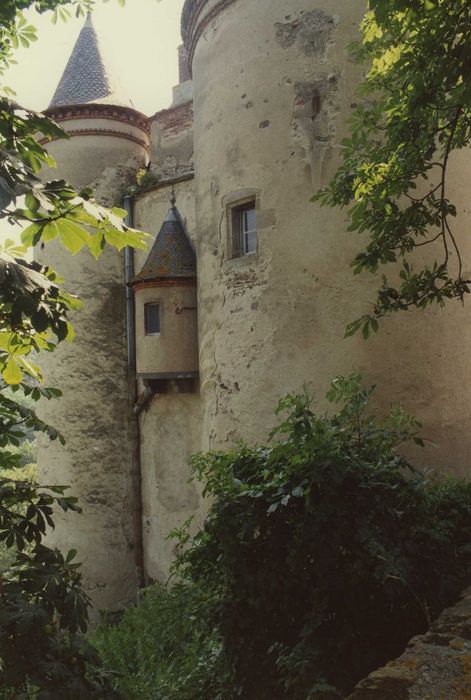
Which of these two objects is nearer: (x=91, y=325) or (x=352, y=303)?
(x=352, y=303)

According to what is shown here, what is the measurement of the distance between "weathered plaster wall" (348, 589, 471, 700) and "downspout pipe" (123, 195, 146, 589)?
8546 mm

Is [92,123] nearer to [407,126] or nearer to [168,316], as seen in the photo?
[168,316]

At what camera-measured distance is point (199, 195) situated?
8.77 m

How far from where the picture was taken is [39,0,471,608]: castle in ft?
22.9

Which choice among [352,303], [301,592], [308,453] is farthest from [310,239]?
[301,592]

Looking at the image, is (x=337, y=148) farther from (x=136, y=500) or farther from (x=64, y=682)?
(x=136, y=500)

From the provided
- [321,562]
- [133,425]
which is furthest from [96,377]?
[321,562]

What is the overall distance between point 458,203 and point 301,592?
5.11m

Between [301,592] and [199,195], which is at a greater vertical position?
[199,195]

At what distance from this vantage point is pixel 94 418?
1111 cm

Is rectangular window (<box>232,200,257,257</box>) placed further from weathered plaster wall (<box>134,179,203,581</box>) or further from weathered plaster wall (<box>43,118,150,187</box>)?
weathered plaster wall (<box>43,118,150,187</box>)

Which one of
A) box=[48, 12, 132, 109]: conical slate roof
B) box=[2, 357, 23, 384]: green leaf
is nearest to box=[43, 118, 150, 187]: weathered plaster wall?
box=[48, 12, 132, 109]: conical slate roof

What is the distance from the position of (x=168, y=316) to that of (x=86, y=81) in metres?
5.87

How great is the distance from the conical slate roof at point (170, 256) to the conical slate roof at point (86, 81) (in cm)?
334
